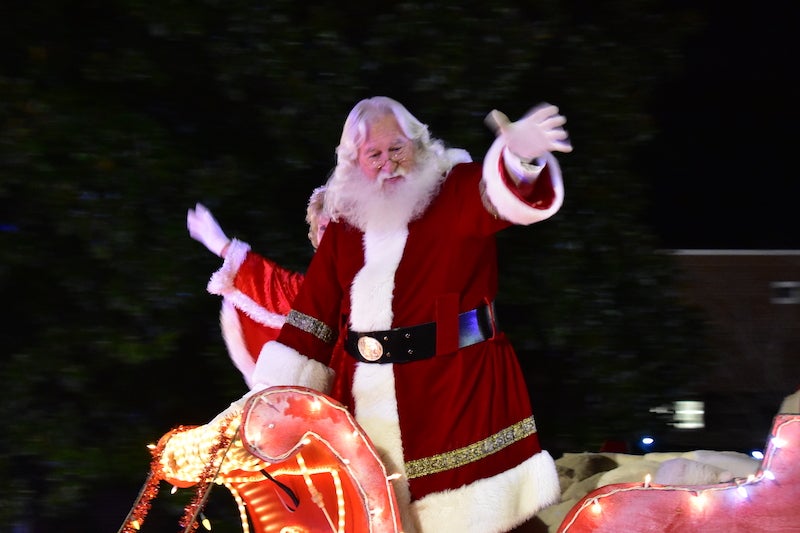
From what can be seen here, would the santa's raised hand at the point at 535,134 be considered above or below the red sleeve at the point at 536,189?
above

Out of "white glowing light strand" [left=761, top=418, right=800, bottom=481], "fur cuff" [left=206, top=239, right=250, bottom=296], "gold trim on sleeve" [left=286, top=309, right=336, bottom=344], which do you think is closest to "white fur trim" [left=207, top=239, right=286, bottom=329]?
"fur cuff" [left=206, top=239, right=250, bottom=296]

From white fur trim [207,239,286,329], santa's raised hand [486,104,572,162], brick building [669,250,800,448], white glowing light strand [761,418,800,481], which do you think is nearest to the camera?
white glowing light strand [761,418,800,481]

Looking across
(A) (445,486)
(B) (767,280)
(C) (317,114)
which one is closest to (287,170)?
(C) (317,114)

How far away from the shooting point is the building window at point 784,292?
25.5ft

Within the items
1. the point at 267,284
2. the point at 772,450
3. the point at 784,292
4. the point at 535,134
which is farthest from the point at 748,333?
the point at 535,134

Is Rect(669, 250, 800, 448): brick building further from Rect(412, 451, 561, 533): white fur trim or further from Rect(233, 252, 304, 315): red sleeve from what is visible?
Rect(412, 451, 561, 533): white fur trim

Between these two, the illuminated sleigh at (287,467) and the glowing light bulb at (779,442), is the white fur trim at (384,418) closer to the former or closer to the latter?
the illuminated sleigh at (287,467)

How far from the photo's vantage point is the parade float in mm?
2492

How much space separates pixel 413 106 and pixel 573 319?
3.87 feet

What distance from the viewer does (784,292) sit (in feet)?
25.7

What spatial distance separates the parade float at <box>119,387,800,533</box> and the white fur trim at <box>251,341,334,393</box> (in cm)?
20

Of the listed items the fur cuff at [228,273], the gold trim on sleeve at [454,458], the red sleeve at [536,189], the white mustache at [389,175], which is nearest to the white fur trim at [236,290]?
the fur cuff at [228,273]

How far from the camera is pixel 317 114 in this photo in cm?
446

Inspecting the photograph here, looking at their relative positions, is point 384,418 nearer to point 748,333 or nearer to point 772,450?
point 772,450
